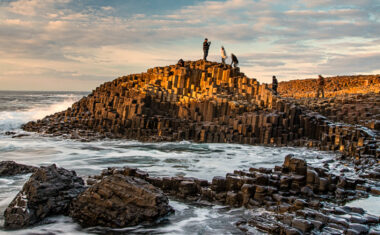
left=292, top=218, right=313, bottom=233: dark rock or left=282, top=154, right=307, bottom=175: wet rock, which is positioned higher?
left=282, top=154, right=307, bottom=175: wet rock

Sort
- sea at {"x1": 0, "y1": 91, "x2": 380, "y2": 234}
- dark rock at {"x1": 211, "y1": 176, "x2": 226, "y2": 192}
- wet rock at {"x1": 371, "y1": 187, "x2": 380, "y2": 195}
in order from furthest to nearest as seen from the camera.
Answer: wet rock at {"x1": 371, "y1": 187, "x2": 380, "y2": 195} → dark rock at {"x1": 211, "y1": 176, "x2": 226, "y2": 192} → sea at {"x1": 0, "y1": 91, "x2": 380, "y2": 234}

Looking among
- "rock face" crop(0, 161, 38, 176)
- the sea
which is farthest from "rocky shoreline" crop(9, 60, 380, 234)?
"rock face" crop(0, 161, 38, 176)

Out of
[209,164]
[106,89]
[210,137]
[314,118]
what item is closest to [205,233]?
A: [209,164]

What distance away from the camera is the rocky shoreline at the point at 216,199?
6023mm

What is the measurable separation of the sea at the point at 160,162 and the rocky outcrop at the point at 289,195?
0.37 m

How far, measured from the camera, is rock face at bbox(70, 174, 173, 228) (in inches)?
245

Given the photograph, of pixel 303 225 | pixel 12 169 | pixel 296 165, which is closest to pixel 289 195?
pixel 296 165

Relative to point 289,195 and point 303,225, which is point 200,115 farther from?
point 303,225

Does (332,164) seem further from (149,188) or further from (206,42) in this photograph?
(206,42)

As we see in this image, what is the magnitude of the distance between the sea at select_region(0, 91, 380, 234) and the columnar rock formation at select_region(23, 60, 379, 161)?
96cm

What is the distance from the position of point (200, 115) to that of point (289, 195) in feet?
37.7

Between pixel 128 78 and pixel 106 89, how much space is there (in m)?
A: 1.79

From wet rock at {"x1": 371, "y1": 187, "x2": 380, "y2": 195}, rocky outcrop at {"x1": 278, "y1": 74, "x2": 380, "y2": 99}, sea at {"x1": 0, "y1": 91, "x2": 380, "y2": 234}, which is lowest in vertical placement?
sea at {"x1": 0, "y1": 91, "x2": 380, "y2": 234}

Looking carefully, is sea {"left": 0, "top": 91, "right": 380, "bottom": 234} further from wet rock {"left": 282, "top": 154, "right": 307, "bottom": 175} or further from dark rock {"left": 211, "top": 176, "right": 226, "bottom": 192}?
wet rock {"left": 282, "top": 154, "right": 307, "bottom": 175}
